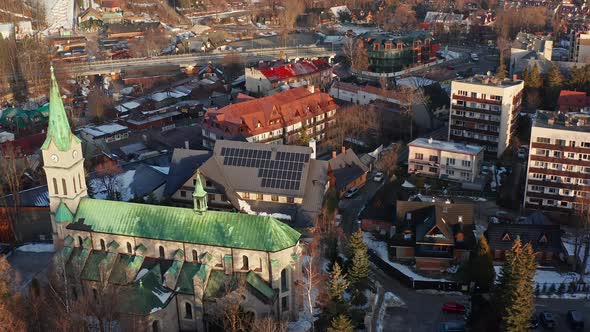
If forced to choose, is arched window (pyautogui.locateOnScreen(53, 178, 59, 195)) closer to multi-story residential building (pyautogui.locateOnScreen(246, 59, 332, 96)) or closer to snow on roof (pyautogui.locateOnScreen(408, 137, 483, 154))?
snow on roof (pyautogui.locateOnScreen(408, 137, 483, 154))

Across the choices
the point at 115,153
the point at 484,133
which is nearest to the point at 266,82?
the point at 115,153

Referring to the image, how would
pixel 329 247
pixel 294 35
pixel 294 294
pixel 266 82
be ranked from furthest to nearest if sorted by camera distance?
pixel 294 35 < pixel 266 82 < pixel 329 247 < pixel 294 294

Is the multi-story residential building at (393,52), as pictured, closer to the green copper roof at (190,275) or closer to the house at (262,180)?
the house at (262,180)

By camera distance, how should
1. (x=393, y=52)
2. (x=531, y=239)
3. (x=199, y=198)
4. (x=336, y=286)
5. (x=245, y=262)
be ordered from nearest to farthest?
(x=336, y=286) < (x=245, y=262) < (x=199, y=198) < (x=531, y=239) < (x=393, y=52)

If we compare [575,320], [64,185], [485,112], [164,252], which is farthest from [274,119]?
[575,320]

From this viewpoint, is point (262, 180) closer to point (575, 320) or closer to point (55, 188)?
point (55, 188)

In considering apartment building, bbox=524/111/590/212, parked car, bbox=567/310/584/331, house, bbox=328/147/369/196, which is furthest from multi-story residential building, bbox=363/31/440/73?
parked car, bbox=567/310/584/331

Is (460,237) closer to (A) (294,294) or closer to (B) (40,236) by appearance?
(A) (294,294)
